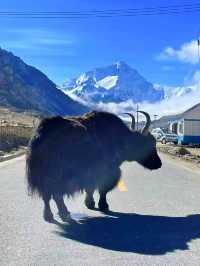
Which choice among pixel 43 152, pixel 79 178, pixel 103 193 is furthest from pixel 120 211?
pixel 43 152

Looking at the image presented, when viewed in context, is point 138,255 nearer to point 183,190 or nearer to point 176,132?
point 183,190

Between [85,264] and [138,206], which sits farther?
[138,206]

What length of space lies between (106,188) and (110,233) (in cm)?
246

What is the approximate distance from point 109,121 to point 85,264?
4720 mm

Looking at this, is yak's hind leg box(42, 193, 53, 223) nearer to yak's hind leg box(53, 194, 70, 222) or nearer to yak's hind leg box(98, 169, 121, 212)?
yak's hind leg box(53, 194, 70, 222)

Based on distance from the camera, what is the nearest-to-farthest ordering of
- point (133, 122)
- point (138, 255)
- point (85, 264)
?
point (85, 264), point (138, 255), point (133, 122)

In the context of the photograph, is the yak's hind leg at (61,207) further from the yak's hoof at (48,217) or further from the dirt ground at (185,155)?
the dirt ground at (185,155)

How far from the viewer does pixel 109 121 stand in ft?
37.5

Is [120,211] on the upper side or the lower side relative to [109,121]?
lower

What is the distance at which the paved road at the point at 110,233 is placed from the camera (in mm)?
7340

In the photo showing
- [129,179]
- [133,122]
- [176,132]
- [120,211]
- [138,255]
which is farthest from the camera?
[176,132]

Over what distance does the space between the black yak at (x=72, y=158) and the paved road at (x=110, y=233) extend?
50cm

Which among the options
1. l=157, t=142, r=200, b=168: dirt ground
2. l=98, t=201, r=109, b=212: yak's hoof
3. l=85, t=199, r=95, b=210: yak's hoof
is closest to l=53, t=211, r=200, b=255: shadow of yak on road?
l=98, t=201, r=109, b=212: yak's hoof

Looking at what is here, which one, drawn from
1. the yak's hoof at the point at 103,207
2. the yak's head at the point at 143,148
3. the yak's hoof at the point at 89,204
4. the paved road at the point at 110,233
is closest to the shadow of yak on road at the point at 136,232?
the paved road at the point at 110,233
